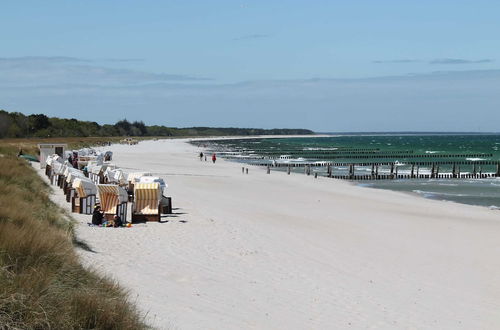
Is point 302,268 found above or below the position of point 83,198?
below

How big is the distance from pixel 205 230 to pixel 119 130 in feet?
583

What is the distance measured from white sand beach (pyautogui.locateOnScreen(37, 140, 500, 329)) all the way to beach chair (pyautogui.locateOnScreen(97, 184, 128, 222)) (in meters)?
0.59

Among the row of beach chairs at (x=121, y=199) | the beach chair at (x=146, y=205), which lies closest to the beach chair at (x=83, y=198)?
the row of beach chairs at (x=121, y=199)

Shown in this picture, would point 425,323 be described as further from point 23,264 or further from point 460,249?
point 460,249

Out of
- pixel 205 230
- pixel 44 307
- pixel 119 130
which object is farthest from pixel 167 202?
pixel 119 130

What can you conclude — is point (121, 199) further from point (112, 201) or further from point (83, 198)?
point (83, 198)

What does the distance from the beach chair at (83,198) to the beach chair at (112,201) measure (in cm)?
147

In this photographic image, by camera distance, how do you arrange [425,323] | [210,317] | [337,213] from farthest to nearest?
[337,213] → [425,323] → [210,317]

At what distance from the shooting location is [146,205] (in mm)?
16359

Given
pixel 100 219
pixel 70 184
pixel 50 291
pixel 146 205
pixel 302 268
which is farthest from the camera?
pixel 70 184

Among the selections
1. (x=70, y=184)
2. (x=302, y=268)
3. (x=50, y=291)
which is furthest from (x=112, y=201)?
(x=50, y=291)

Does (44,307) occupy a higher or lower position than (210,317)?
higher

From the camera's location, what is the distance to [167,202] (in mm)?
18062

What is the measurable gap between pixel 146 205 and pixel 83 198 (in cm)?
219
